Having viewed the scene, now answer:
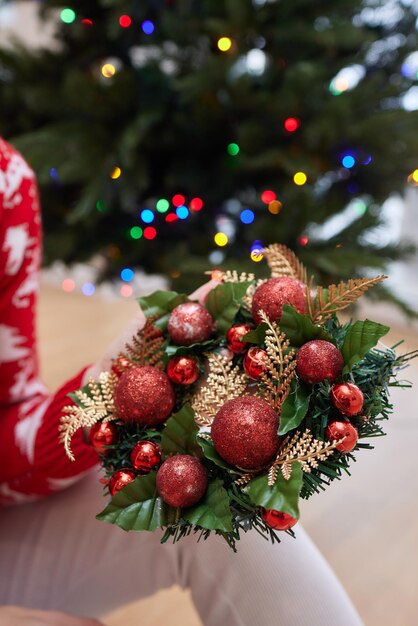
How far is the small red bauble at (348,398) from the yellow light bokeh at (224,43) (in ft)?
3.59

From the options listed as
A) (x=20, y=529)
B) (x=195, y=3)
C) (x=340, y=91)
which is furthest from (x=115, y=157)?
(x=20, y=529)

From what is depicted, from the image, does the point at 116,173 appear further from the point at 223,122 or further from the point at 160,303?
the point at 160,303

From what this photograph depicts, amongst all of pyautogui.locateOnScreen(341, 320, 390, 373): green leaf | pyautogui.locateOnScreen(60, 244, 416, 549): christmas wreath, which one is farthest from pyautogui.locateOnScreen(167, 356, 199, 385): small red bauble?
pyautogui.locateOnScreen(341, 320, 390, 373): green leaf

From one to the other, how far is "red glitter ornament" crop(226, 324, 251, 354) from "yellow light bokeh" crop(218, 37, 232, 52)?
40.1 inches

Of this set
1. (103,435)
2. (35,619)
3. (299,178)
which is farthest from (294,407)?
(299,178)

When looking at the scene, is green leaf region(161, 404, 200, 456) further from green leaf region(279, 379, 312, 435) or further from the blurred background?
the blurred background

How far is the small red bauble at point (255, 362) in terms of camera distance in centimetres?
36

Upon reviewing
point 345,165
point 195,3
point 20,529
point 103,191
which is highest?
point 195,3

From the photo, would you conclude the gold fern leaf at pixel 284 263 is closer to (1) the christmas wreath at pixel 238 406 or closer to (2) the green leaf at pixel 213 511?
(1) the christmas wreath at pixel 238 406

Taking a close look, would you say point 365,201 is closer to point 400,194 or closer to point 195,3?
point 400,194

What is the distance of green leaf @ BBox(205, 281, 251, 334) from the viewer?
413 millimetres

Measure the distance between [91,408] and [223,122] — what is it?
3.60 ft

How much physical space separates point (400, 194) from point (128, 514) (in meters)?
1.29

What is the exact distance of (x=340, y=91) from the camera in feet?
4.20
